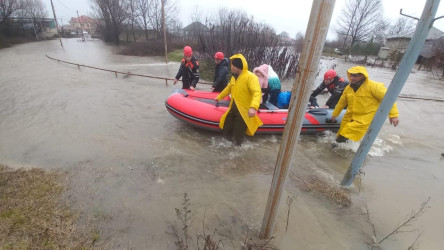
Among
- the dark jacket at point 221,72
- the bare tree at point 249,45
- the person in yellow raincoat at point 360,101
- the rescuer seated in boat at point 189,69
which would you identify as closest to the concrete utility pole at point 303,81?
the person in yellow raincoat at point 360,101

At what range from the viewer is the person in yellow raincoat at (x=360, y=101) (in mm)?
3523

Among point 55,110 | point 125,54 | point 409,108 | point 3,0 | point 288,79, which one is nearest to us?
point 55,110

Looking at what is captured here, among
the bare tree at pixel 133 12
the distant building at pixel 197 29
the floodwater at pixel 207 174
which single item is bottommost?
the floodwater at pixel 207 174

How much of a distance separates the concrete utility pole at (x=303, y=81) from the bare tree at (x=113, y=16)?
36.7 m

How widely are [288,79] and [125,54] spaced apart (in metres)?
17.1

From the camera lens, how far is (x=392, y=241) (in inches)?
99.0

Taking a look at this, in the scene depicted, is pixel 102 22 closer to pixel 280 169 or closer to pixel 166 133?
pixel 166 133

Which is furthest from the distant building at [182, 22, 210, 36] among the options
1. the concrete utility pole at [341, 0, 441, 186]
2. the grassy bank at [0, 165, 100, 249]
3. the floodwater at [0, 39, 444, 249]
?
the concrete utility pole at [341, 0, 441, 186]

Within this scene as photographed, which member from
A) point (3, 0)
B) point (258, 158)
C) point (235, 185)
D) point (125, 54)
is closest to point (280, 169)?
point (235, 185)

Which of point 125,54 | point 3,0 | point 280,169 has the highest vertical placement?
point 3,0

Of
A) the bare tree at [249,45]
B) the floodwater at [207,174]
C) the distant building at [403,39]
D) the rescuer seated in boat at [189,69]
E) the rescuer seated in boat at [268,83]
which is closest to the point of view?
the floodwater at [207,174]

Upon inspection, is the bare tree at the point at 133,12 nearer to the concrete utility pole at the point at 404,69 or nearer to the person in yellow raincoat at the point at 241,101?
the person in yellow raincoat at the point at 241,101

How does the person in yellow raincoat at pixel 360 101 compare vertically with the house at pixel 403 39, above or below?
below

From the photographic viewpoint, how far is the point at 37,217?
7.85 ft
